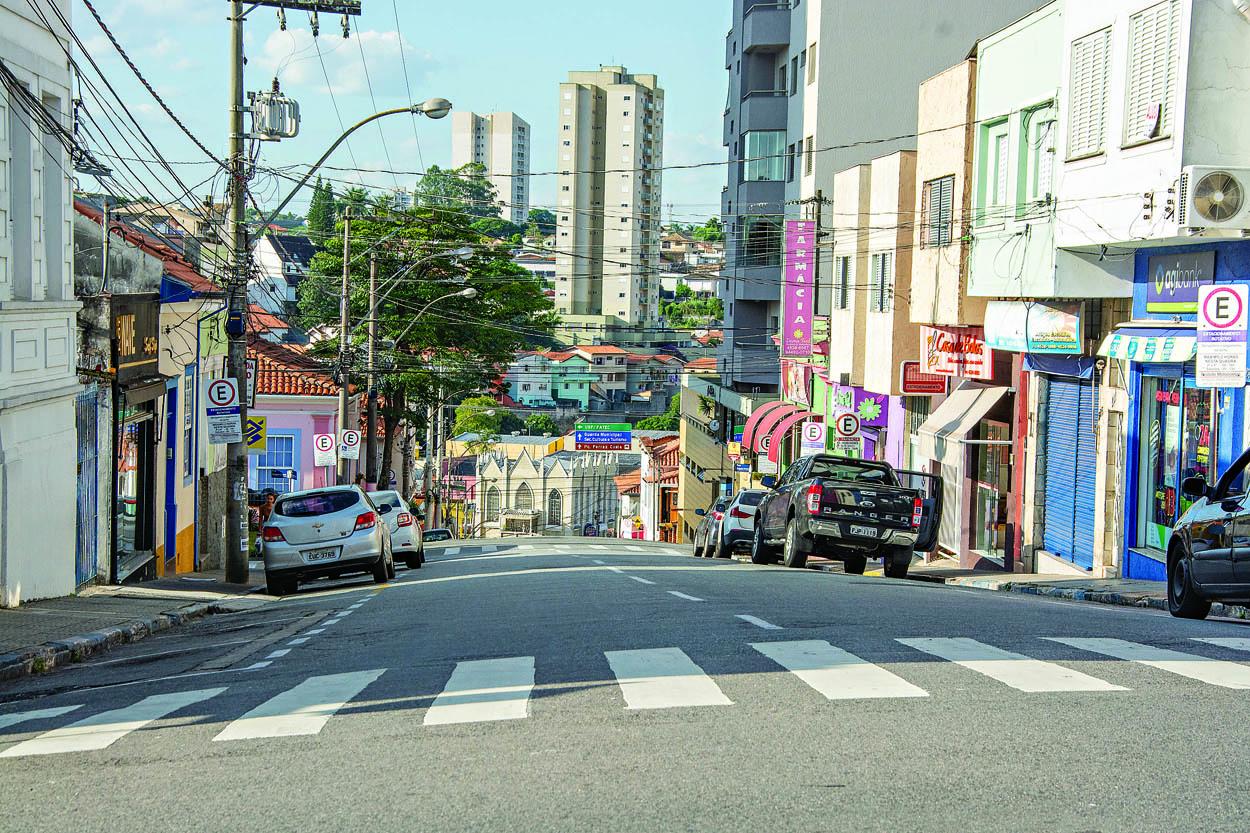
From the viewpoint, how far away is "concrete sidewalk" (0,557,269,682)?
13.3m

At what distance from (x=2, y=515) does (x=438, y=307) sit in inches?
1311

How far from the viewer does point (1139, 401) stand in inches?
912

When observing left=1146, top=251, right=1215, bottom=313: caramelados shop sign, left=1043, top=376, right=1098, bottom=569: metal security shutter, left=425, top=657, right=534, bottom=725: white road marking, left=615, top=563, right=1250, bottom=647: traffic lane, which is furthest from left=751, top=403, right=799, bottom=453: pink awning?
left=425, top=657, right=534, bottom=725: white road marking

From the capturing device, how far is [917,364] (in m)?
35.3

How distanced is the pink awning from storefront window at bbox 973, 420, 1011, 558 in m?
16.9

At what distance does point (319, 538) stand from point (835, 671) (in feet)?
45.1

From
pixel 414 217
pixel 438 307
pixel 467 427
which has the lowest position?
pixel 467 427

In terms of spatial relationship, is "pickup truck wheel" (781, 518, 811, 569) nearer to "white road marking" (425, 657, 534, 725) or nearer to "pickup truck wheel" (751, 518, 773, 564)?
"pickup truck wheel" (751, 518, 773, 564)

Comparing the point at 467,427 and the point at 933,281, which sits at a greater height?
the point at 933,281

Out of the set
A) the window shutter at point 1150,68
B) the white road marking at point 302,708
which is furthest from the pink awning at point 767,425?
the white road marking at point 302,708

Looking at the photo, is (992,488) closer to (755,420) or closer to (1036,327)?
(1036,327)

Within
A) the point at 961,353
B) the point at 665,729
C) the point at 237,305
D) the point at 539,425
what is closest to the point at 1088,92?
the point at 961,353

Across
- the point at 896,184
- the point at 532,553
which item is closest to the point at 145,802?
the point at 532,553

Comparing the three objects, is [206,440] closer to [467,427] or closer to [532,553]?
[532,553]
